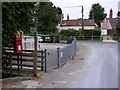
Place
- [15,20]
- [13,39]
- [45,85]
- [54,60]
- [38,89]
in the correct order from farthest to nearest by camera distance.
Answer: [54,60], [13,39], [15,20], [45,85], [38,89]

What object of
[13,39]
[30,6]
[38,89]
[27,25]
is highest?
[30,6]

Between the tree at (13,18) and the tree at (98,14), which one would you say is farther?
the tree at (98,14)

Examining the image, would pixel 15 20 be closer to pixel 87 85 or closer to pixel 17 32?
pixel 17 32

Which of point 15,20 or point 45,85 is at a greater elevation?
point 15,20

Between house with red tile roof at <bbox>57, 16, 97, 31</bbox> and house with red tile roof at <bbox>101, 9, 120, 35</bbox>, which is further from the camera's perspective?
house with red tile roof at <bbox>57, 16, 97, 31</bbox>

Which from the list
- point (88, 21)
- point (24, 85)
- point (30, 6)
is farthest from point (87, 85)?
point (88, 21)

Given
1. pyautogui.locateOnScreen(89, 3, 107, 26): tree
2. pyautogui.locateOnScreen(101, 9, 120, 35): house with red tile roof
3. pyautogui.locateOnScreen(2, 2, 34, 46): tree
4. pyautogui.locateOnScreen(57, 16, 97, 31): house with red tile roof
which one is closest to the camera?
pyautogui.locateOnScreen(2, 2, 34, 46): tree

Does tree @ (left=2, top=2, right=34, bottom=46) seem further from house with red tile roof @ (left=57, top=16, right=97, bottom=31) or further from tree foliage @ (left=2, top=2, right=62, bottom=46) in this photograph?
house with red tile roof @ (left=57, top=16, right=97, bottom=31)

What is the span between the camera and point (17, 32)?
934 cm

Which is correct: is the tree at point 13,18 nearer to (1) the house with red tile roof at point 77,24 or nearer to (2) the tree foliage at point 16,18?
(2) the tree foliage at point 16,18

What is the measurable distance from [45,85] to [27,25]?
11.0 feet

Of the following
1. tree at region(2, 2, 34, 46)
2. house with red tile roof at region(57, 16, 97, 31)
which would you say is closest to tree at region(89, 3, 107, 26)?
house with red tile roof at region(57, 16, 97, 31)

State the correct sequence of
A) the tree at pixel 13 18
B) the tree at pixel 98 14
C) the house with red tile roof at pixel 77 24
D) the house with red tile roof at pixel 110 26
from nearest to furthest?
1. the tree at pixel 13 18
2. the house with red tile roof at pixel 110 26
3. the house with red tile roof at pixel 77 24
4. the tree at pixel 98 14

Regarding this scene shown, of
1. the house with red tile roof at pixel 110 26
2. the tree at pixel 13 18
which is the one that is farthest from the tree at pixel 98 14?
the tree at pixel 13 18
